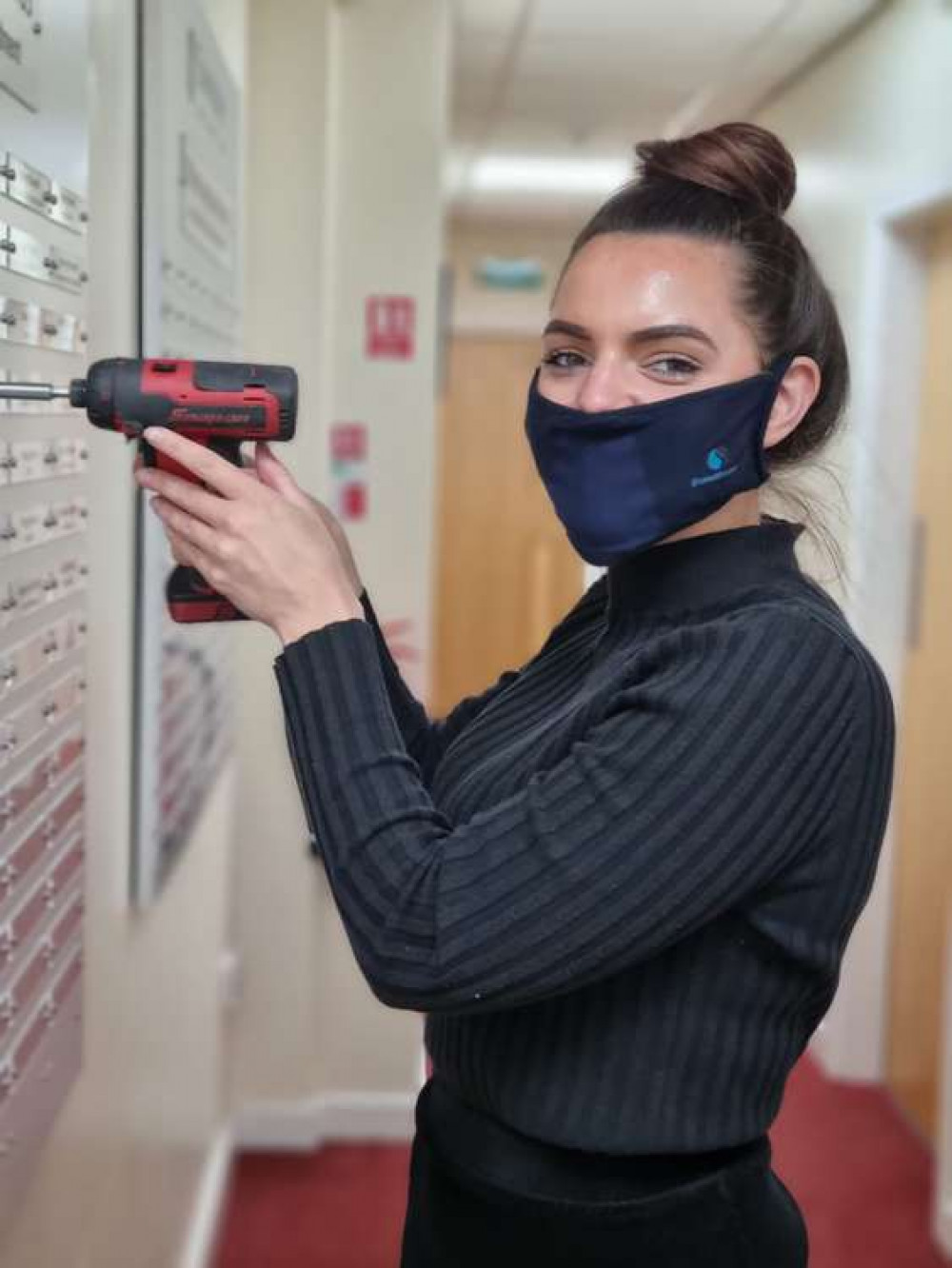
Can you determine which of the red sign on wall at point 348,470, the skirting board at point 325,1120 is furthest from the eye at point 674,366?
the skirting board at point 325,1120

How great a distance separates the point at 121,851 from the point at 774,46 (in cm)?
303

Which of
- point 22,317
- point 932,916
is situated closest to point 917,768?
point 932,916

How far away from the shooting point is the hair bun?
42.3 inches

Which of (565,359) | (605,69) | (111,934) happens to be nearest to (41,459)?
(565,359)

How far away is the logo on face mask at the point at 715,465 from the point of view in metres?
1.03

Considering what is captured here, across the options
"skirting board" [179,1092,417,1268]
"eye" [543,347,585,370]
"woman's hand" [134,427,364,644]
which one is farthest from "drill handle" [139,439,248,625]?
"skirting board" [179,1092,417,1268]

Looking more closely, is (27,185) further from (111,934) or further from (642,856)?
(111,934)

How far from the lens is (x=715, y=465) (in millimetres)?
1030

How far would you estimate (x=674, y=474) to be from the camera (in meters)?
1.02

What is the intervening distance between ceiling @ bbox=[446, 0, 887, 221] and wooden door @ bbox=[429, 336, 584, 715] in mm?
1188

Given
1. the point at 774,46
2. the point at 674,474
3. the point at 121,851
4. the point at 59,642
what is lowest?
the point at 121,851

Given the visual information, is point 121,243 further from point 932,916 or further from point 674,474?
point 932,916

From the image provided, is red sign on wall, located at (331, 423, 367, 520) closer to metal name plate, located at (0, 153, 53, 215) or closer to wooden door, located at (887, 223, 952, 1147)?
wooden door, located at (887, 223, 952, 1147)

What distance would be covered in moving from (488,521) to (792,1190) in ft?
14.0
